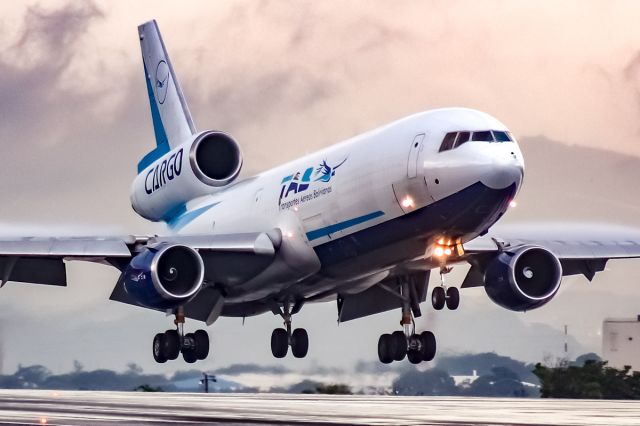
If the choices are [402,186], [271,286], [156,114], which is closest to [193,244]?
[271,286]

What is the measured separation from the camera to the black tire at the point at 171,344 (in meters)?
42.7

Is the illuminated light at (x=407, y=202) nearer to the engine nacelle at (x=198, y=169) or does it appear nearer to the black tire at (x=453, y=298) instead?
the black tire at (x=453, y=298)

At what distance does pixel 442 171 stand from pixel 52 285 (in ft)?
51.9

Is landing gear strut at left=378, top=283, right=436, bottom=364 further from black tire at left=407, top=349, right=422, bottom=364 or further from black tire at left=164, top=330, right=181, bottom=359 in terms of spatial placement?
black tire at left=164, top=330, right=181, bottom=359

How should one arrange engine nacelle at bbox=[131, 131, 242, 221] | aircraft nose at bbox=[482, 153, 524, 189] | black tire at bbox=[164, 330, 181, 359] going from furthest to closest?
engine nacelle at bbox=[131, 131, 242, 221]
black tire at bbox=[164, 330, 181, 359]
aircraft nose at bbox=[482, 153, 524, 189]

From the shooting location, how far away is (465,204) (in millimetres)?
32656

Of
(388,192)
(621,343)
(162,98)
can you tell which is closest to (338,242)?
(388,192)

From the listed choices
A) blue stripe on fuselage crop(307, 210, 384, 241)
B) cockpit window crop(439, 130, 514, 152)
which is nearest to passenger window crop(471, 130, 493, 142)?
cockpit window crop(439, 130, 514, 152)

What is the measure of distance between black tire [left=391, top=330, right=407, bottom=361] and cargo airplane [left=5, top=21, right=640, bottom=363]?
0.14 feet

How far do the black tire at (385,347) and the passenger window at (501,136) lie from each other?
415 inches

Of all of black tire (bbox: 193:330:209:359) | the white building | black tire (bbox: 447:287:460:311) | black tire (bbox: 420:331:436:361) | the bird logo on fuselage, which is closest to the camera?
the bird logo on fuselage

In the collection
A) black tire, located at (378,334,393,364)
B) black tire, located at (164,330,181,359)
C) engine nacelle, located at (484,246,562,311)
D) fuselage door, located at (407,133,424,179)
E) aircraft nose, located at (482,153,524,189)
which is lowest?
black tire, located at (378,334,393,364)

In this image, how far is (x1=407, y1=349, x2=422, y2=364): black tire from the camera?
41031 millimetres

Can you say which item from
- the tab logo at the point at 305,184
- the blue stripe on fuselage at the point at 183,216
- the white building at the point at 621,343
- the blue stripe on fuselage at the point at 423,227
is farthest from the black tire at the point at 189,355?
the white building at the point at 621,343
